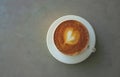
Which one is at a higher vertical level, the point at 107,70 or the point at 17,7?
the point at 17,7

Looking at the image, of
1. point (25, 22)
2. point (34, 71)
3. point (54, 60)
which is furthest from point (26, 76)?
point (25, 22)

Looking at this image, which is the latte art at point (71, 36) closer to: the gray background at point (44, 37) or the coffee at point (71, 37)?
the coffee at point (71, 37)

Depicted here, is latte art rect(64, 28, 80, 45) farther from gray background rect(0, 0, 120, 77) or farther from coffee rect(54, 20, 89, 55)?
gray background rect(0, 0, 120, 77)

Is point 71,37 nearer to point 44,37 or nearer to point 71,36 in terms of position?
point 71,36

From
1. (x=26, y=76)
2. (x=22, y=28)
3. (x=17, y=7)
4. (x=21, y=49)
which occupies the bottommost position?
(x=26, y=76)

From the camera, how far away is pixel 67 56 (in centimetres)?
89

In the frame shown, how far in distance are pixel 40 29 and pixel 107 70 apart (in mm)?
399

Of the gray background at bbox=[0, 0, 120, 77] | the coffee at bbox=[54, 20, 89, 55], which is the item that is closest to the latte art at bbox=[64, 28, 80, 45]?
the coffee at bbox=[54, 20, 89, 55]

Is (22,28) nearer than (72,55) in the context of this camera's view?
No

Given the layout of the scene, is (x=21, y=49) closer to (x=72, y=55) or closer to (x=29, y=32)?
(x=29, y=32)

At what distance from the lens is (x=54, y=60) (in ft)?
3.11

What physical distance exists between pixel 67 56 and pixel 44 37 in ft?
0.58

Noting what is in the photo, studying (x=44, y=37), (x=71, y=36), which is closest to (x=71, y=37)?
(x=71, y=36)

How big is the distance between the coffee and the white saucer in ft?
0.09
